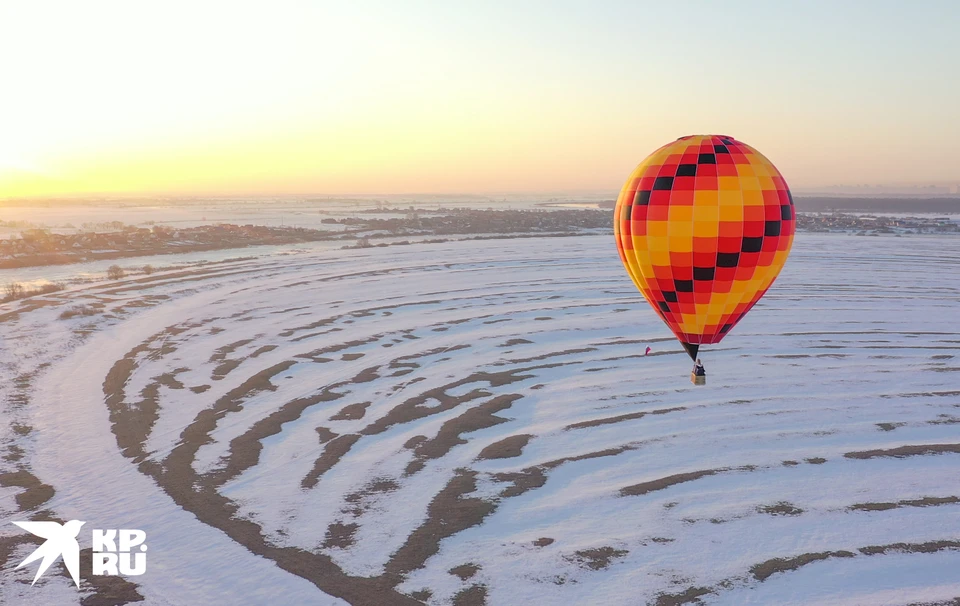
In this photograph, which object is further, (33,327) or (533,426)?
(33,327)

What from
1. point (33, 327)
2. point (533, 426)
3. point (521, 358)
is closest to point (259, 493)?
point (533, 426)

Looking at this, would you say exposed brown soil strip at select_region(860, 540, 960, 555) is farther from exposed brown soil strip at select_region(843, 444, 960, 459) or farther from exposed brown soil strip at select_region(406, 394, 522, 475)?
exposed brown soil strip at select_region(406, 394, 522, 475)

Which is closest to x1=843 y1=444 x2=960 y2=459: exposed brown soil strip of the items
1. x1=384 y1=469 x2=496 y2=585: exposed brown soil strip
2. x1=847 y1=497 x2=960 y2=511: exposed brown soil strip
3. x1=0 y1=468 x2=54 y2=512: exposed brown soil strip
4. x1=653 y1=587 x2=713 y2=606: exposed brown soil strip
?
x1=847 y1=497 x2=960 y2=511: exposed brown soil strip

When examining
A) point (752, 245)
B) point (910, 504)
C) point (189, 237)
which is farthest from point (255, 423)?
point (189, 237)

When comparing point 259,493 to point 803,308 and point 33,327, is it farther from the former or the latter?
point 803,308

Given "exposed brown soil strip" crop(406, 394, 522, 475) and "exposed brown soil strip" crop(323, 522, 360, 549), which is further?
"exposed brown soil strip" crop(406, 394, 522, 475)

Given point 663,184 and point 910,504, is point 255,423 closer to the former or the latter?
point 663,184
